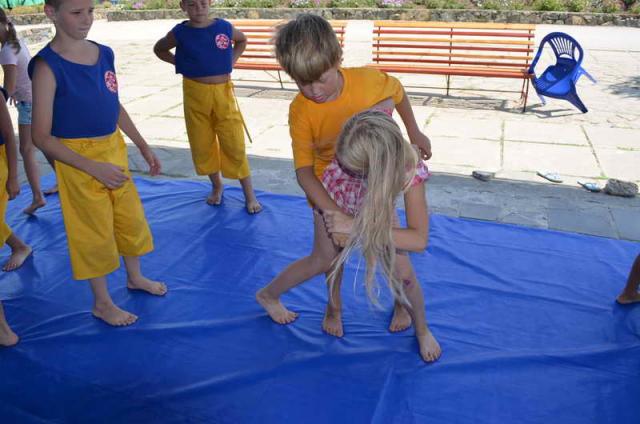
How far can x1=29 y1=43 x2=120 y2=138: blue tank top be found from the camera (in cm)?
222

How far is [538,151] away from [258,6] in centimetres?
1158

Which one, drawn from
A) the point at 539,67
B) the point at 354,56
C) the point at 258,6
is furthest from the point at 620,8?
the point at 258,6

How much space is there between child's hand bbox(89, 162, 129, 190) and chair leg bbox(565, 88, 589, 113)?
18.1 ft

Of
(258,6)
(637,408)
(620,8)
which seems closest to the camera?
(637,408)

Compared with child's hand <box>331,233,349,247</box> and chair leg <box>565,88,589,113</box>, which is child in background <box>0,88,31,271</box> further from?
chair leg <box>565,88,589,113</box>

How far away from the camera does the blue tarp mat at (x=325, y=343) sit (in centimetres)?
210

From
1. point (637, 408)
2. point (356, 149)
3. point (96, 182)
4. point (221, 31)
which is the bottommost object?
point (637, 408)

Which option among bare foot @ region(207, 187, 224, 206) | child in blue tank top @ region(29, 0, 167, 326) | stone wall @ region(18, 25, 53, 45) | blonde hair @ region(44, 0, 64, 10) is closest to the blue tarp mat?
child in blue tank top @ region(29, 0, 167, 326)

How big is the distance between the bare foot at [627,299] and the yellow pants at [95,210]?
2.37 metres

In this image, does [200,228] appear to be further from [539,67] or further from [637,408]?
[539,67]

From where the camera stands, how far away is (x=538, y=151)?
502 cm

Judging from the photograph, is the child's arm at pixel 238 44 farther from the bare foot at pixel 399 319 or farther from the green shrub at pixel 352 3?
the green shrub at pixel 352 3

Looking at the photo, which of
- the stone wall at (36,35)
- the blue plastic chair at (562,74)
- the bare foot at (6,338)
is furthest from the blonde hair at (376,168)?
the stone wall at (36,35)

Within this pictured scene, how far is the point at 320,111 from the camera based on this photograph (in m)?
2.16
